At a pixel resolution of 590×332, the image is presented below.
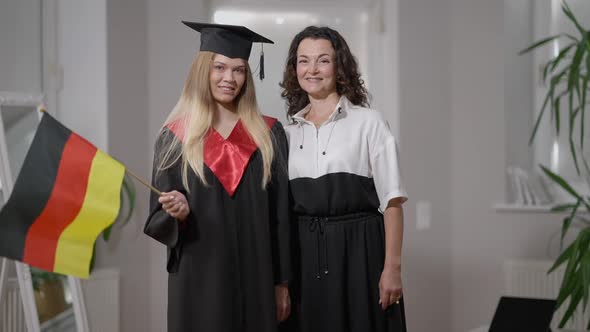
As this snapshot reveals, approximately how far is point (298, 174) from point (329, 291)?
37 centimetres

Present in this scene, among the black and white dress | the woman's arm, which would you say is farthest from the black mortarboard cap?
the woman's arm

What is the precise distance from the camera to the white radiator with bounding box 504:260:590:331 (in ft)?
11.4

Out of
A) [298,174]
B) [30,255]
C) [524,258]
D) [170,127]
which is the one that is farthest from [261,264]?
[524,258]

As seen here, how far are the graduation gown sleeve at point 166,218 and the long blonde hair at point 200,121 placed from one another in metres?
0.02

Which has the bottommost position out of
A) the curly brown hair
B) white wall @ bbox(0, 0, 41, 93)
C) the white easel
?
the white easel

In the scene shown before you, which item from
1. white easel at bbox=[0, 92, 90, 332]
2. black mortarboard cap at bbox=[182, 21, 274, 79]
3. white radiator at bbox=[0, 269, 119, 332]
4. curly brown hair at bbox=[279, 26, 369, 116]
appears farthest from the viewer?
white radiator at bbox=[0, 269, 119, 332]

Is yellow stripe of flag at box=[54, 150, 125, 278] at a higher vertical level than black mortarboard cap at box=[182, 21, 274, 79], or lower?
lower

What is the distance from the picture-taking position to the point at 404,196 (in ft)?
6.82

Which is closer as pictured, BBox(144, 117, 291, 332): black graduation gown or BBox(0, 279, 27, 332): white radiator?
BBox(144, 117, 291, 332): black graduation gown

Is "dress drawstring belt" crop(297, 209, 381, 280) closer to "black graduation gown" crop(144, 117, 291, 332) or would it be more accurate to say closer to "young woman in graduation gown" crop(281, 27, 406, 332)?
"young woman in graduation gown" crop(281, 27, 406, 332)

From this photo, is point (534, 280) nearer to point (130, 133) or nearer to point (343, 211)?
point (343, 211)

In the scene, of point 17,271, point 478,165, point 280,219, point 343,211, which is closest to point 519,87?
point 478,165

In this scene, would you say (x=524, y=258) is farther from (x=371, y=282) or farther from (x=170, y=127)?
(x=170, y=127)

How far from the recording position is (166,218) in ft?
6.12
